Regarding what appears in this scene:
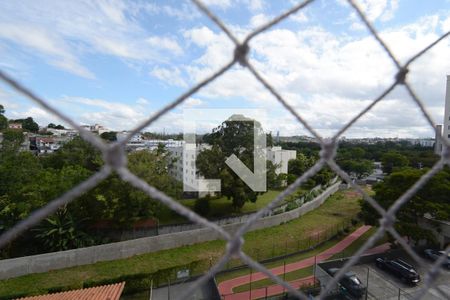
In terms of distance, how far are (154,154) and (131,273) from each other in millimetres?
3223

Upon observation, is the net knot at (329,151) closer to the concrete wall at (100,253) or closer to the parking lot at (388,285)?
the concrete wall at (100,253)

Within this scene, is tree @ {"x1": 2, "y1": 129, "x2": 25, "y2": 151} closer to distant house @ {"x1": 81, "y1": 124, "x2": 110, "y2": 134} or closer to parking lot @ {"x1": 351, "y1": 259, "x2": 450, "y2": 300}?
distant house @ {"x1": 81, "y1": 124, "x2": 110, "y2": 134}

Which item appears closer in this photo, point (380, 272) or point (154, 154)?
point (380, 272)

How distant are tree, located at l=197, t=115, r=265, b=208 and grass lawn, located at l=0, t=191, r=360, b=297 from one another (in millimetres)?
1133

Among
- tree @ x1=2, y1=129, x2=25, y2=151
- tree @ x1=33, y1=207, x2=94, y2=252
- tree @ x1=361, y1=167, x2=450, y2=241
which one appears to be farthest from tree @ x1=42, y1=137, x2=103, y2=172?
tree @ x1=361, y1=167, x2=450, y2=241

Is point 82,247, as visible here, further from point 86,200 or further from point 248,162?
point 248,162

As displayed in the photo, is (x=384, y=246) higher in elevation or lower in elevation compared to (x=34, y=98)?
lower

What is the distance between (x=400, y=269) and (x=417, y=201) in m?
1.50

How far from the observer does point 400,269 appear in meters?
5.32

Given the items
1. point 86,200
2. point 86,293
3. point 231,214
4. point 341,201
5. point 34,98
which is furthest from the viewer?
point 341,201

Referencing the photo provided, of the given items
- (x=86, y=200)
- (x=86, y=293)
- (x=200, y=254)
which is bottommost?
(x=200, y=254)

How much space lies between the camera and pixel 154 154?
7965mm

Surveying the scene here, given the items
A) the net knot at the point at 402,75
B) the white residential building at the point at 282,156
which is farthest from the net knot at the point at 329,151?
the white residential building at the point at 282,156

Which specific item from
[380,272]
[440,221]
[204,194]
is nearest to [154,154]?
[204,194]
